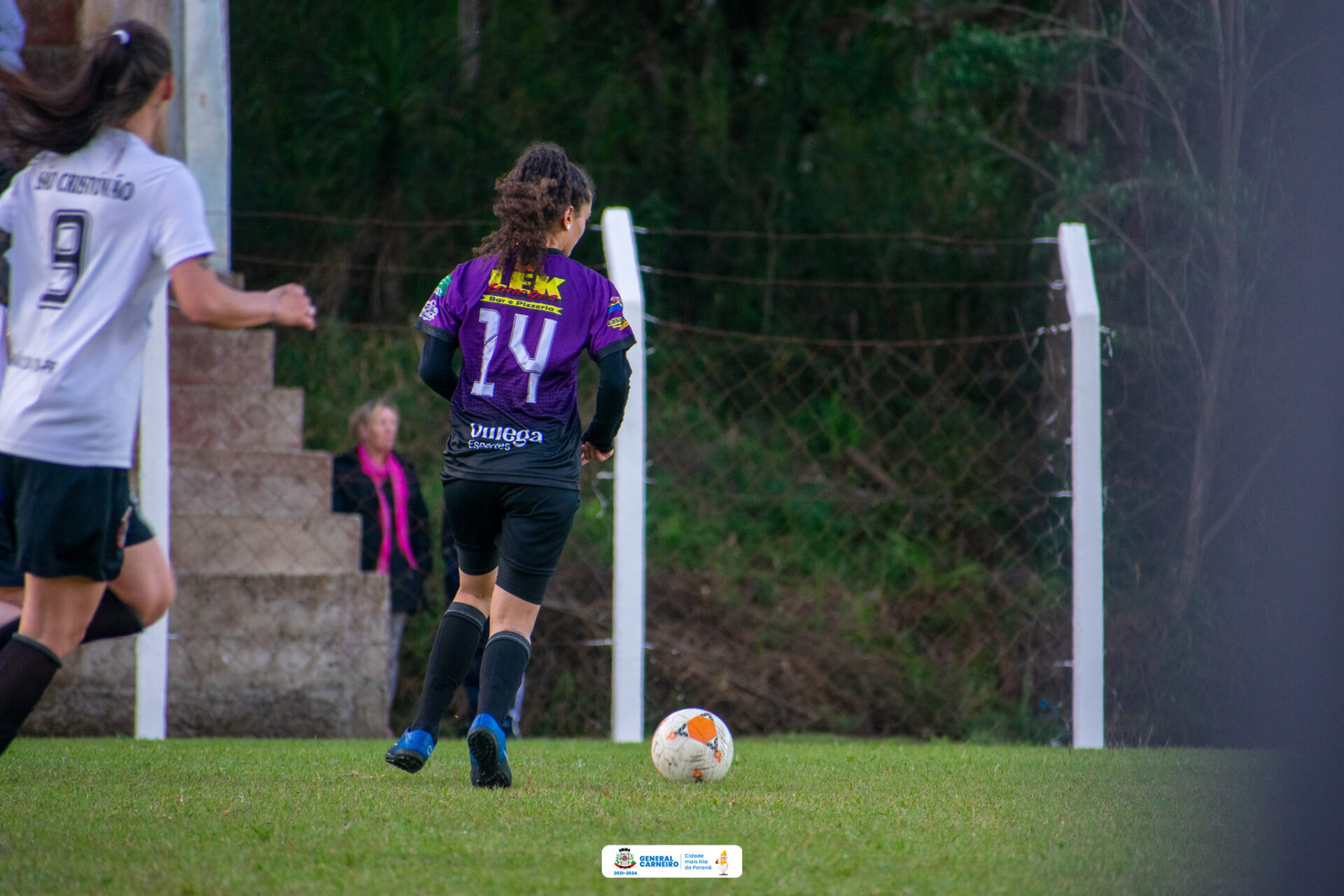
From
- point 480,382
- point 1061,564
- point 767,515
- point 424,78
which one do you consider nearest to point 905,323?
point 767,515

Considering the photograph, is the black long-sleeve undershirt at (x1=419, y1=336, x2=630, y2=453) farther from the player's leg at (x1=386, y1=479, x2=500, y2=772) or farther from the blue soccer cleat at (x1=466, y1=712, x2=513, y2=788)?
the blue soccer cleat at (x1=466, y1=712, x2=513, y2=788)

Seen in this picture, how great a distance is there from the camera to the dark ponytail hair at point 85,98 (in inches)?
103

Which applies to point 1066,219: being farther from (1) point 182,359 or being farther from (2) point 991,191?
(1) point 182,359

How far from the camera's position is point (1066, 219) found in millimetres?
8523

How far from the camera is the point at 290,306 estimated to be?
2.64 m

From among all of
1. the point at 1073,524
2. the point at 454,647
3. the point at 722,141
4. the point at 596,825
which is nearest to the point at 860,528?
the point at 1073,524

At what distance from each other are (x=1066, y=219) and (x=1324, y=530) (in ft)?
24.0

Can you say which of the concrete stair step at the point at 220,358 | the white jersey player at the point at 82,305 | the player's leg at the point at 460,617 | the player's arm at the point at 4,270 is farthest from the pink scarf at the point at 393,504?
the white jersey player at the point at 82,305

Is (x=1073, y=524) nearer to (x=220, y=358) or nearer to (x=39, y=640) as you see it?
(x=39, y=640)

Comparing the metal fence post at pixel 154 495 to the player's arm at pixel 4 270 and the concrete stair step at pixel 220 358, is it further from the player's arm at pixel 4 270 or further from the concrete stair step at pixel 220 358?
the player's arm at pixel 4 270

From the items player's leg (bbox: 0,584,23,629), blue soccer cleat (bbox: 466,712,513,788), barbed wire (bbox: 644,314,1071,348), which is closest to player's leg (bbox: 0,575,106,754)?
player's leg (bbox: 0,584,23,629)

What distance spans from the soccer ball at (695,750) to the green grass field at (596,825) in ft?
0.24

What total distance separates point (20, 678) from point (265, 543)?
423 centimetres

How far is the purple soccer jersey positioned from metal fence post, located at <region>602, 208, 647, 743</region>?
2.15 m
